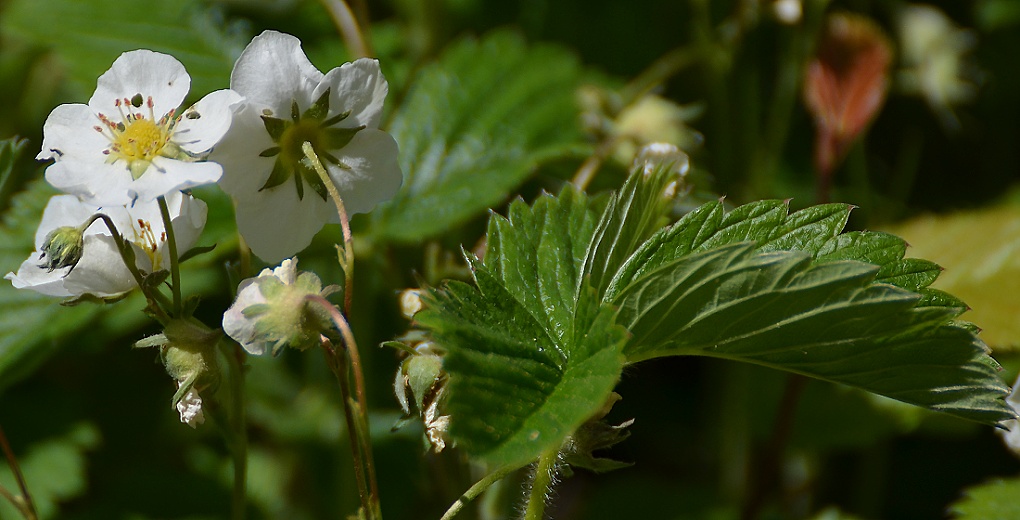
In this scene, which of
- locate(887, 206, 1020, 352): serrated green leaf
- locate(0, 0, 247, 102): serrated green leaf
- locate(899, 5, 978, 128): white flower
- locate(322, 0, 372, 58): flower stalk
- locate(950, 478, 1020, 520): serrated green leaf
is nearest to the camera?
locate(950, 478, 1020, 520): serrated green leaf

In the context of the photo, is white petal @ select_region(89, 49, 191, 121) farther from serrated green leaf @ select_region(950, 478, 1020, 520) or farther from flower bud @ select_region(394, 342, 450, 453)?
serrated green leaf @ select_region(950, 478, 1020, 520)

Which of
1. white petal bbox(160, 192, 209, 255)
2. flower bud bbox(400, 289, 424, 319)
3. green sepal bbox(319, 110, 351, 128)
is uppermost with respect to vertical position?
green sepal bbox(319, 110, 351, 128)

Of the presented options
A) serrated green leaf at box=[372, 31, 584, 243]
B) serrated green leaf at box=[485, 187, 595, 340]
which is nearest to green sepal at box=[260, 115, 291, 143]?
serrated green leaf at box=[485, 187, 595, 340]

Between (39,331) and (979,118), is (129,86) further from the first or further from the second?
(979,118)

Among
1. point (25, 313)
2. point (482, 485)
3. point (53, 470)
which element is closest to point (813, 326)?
point (482, 485)

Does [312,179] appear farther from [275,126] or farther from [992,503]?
[992,503]

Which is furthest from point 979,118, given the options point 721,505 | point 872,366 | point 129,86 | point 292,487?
point 129,86

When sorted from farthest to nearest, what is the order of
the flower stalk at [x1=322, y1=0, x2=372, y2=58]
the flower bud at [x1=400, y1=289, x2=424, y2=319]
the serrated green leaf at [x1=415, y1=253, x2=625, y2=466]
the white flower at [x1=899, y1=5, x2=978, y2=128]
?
1. the white flower at [x1=899, y1=5, x2=978, y2=128]
2. the flower stalk at [x1=322, y1=0, x2=372, y2=58]
3. the flower bud at [x1=400, y1=289, x2=424, y2=319]
4. the serrated green leaf at [x1=415, y1=253, x2=625, y2=466]
